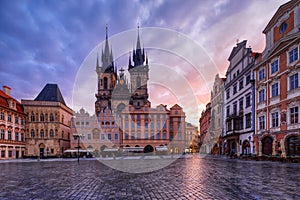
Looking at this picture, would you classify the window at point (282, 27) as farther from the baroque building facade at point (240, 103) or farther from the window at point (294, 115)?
the window at point (294, 115)

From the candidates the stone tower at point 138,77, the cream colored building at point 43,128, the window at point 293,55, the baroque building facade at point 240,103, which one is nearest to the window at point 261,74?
the baroque building facade at point 240,103

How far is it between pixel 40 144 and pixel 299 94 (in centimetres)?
4937

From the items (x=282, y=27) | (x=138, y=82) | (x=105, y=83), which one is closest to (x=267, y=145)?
(x=282, y=27)

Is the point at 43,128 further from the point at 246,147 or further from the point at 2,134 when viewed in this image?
the point at 246,147

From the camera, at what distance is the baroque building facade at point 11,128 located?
4375 cm

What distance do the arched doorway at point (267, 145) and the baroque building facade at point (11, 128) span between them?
44.4 metres

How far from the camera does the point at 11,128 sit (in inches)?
1820

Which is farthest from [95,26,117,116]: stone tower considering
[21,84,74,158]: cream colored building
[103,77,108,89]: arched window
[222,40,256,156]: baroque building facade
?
[222,40,256,156]: baroque building facade

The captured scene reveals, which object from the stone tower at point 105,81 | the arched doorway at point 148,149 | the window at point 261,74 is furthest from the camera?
the stone tower at point 105,81

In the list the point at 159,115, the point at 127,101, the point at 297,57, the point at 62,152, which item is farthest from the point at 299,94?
the point at 127,101

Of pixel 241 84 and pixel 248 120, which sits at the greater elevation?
pixel 241 84

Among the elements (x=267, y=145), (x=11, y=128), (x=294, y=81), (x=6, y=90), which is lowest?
(x=267, y=145)

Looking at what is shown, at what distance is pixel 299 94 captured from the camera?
79.7 feet

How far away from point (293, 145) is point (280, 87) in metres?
6.89
